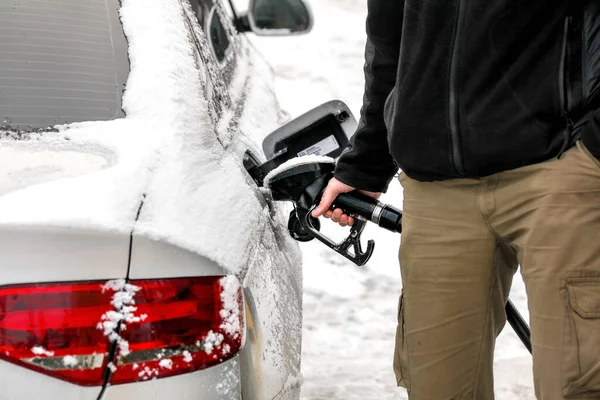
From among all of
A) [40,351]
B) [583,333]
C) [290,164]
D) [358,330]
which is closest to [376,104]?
[290,164]

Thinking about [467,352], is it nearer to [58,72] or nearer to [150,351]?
[150,351]

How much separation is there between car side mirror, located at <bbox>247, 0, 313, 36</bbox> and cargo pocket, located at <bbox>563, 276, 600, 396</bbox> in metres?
2.05

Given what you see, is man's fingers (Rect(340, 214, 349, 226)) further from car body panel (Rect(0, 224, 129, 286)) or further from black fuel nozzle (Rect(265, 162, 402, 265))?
car body panel (Rect(0, 224, 129, 286))

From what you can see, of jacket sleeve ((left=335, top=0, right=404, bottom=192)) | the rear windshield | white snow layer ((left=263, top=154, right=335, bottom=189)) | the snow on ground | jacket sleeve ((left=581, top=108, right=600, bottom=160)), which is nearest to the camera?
jacket sleeve ((left=581, top=108, right=600, bottom=160))

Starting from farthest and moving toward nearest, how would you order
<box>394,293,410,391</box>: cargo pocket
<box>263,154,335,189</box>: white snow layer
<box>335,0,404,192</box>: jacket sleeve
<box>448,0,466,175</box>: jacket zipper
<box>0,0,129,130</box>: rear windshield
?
<box>263,154,335,189</box>: white snow layer < <box>394,293,410,391</box>: cargo pocket < <box>335,0,404,192</box>: jacket sleeve < <box>0,0,129,130</box>: rear windshield < <box>448,0,466,175</box>: jacket zipper

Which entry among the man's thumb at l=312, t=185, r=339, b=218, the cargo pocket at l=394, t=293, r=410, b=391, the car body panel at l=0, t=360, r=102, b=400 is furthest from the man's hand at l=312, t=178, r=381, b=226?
the car body panel at l=0, t=360, r=102, b=400

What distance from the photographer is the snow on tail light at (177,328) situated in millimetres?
1383

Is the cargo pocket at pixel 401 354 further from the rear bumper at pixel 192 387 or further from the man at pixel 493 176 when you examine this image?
the rear bumper at pixel 192 387

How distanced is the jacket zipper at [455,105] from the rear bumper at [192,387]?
0.62 meters

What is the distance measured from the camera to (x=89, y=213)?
1.34m

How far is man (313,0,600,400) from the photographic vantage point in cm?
152

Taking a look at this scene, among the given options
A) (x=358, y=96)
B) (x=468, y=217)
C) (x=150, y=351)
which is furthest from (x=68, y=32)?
(x=358, y=96)

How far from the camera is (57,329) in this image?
1.35 meters

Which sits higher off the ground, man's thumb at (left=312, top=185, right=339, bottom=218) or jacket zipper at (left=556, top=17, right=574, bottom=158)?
jacket zipper at (left=556, top=17, right=574, bottom=158)
